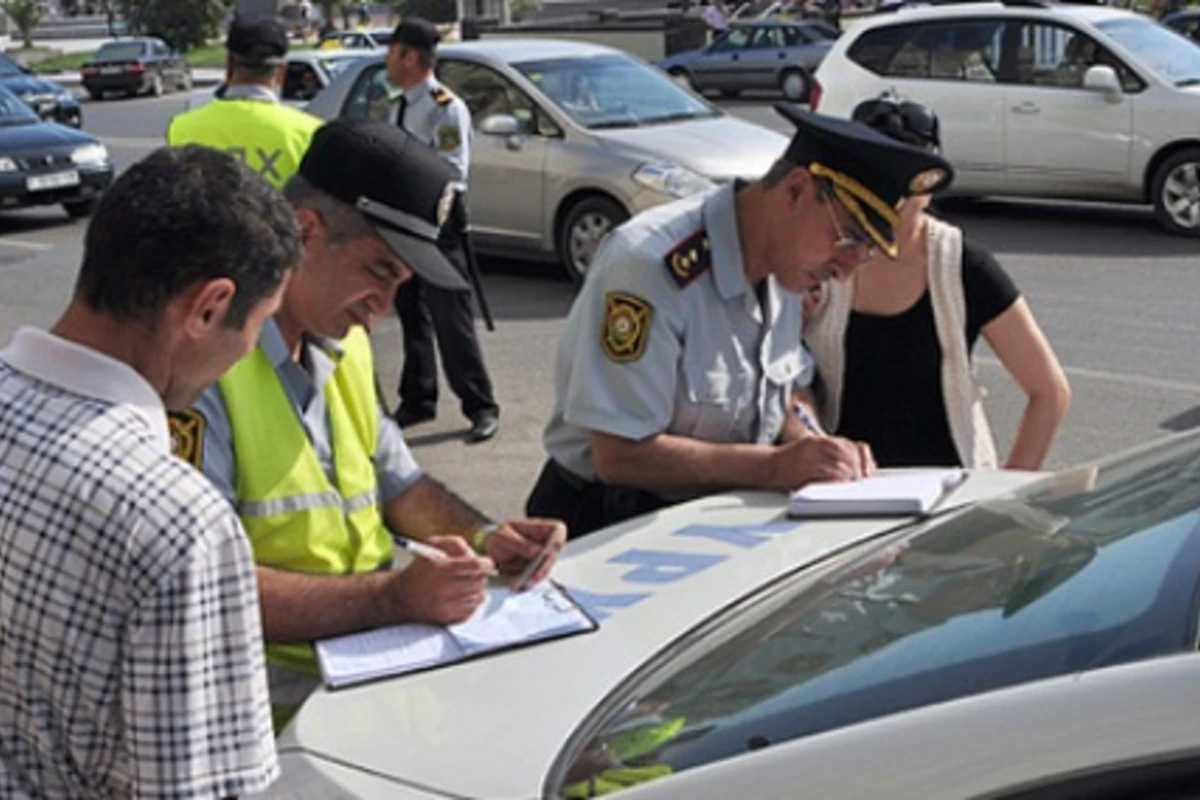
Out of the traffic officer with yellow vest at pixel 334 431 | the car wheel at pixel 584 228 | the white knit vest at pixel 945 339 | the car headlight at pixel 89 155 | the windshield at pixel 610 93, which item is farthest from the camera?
the car headlight at pixel 89 155

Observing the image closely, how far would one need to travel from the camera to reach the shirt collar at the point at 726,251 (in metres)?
3.53

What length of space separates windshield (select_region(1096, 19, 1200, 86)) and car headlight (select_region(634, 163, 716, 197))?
4.08 m

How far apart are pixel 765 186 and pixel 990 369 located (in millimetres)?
5588

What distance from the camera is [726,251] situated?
3541 millimetres

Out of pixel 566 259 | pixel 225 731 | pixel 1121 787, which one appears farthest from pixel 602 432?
pixel 566 259

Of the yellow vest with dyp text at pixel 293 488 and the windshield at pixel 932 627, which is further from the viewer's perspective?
the yellow vest with dyp text at pixel 293 488

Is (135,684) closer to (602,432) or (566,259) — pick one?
(602,432)

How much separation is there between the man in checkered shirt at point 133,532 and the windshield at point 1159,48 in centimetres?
1223

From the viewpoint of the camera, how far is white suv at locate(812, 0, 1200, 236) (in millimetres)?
13070

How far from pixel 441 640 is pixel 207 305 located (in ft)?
2.79

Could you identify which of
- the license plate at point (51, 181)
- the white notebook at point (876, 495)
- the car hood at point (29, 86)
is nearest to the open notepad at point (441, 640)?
the white notebook at point (876, 495)

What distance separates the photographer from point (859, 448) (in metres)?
3.47

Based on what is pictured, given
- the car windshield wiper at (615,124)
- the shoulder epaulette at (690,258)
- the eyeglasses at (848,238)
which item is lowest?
the car windshield wiper at (615,124)

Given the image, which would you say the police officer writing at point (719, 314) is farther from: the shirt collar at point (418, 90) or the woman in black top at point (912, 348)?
the shirt collar at point (418, 90)
